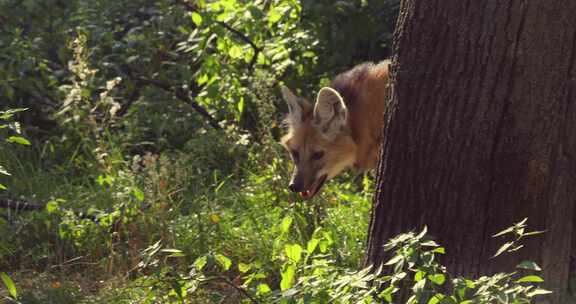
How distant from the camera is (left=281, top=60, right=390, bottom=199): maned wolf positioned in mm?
5543

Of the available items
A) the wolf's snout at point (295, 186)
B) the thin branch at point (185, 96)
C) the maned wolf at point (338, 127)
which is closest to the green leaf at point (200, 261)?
the wolf's snout at point (295, 186)

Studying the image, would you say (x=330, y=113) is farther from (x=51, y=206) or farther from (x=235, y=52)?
(x=51, y=206)

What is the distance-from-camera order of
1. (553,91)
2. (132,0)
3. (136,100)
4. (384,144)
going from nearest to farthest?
(553,91) → (384,144) → (136,100) → (132,0)

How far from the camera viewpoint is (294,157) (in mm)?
5762

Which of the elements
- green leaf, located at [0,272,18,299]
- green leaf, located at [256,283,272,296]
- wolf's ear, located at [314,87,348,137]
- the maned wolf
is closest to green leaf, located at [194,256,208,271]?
green leaf, located at [256,283,272,296]

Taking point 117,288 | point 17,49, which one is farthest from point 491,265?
point 17,49

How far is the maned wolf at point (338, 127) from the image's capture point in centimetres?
554

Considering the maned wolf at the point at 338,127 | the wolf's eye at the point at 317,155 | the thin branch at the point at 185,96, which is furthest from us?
the thin branch at the point at 185,96

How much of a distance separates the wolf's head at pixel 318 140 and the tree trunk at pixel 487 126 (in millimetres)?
2083

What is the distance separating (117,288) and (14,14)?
4.06 metres

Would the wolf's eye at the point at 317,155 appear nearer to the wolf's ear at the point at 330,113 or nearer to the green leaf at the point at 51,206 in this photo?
the wolf's ear at the point at 330,113

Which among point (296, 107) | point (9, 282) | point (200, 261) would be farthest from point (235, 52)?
point (9, 282)

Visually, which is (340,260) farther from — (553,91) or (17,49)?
(17,49)

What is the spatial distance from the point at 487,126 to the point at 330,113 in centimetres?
235
